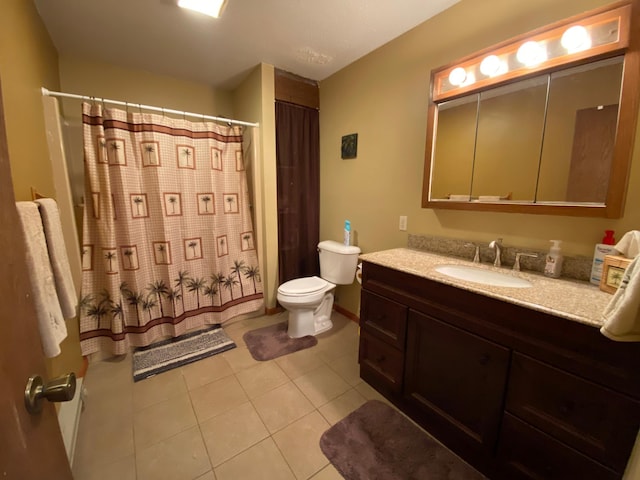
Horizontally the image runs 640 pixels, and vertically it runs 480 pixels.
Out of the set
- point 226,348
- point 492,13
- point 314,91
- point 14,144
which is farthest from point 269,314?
point 492,13

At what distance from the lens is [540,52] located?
4.09 ft

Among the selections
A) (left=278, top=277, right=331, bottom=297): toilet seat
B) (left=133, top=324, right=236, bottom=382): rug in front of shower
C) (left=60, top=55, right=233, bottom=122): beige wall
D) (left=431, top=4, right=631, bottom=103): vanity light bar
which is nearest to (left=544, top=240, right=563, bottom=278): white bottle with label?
(left=431, top=4, right=631, bottom=103): vanity light bar

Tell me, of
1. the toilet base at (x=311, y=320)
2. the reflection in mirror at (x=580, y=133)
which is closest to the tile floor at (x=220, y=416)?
the toilet base at (x=311, y=320)

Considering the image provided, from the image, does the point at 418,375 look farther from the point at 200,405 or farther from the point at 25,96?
the point at 25,96

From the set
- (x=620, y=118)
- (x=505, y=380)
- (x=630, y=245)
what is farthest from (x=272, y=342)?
(x=620, y=118)

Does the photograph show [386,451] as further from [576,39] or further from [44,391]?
[576,39]

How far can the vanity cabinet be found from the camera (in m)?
0.84

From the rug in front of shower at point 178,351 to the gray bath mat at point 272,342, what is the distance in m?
0.17

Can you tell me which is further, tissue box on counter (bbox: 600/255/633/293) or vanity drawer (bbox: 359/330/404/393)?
vanity drawer (bbox: 359/330/404/393)

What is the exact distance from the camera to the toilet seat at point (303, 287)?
212 cm

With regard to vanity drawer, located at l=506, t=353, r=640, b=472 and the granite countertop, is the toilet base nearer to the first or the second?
the granite countertop

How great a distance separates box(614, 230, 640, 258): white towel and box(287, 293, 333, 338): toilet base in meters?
1.78

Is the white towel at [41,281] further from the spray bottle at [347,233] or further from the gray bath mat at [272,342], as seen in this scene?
the spray bottle at [347,233]

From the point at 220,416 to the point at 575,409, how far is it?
5.27 feet
